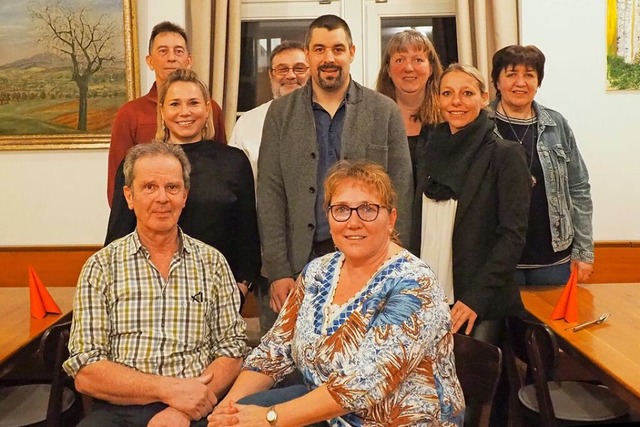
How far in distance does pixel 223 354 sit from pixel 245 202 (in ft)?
1.94

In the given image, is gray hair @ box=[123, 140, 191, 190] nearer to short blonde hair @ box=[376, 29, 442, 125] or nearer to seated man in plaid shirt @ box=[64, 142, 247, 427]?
seated man in plaid shirt @ box=[64, 142, 247, 427]

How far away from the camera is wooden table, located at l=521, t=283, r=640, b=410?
192 centimetres

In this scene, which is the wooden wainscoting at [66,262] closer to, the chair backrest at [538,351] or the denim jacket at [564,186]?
the denim jacket at [564,186]

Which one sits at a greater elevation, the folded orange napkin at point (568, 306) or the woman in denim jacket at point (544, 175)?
the woman in denim jacket at point (544, 175)

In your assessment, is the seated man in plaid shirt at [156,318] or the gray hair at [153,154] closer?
the seated man in plaid shirt at [156,318]

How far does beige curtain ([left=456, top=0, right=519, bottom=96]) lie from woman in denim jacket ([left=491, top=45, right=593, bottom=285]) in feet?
2.55

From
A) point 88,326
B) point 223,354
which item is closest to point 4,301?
point 88,326

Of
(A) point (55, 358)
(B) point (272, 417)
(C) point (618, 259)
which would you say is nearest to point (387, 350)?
(B) point (272, 417)

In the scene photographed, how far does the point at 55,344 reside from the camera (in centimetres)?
223

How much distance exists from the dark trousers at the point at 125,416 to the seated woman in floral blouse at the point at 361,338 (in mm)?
273

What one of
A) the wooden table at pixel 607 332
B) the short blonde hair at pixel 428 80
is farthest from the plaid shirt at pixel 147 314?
the short blonde hair at pixel 428 80

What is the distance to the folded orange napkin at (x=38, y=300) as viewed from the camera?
2.60 metres

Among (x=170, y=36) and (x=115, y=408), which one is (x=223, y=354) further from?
(x=170, y=36)

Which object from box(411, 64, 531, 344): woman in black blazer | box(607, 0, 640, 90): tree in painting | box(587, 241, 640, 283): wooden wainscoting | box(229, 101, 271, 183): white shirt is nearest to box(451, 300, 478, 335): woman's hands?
box(411, 64, 531, 344): woman in black blazer
